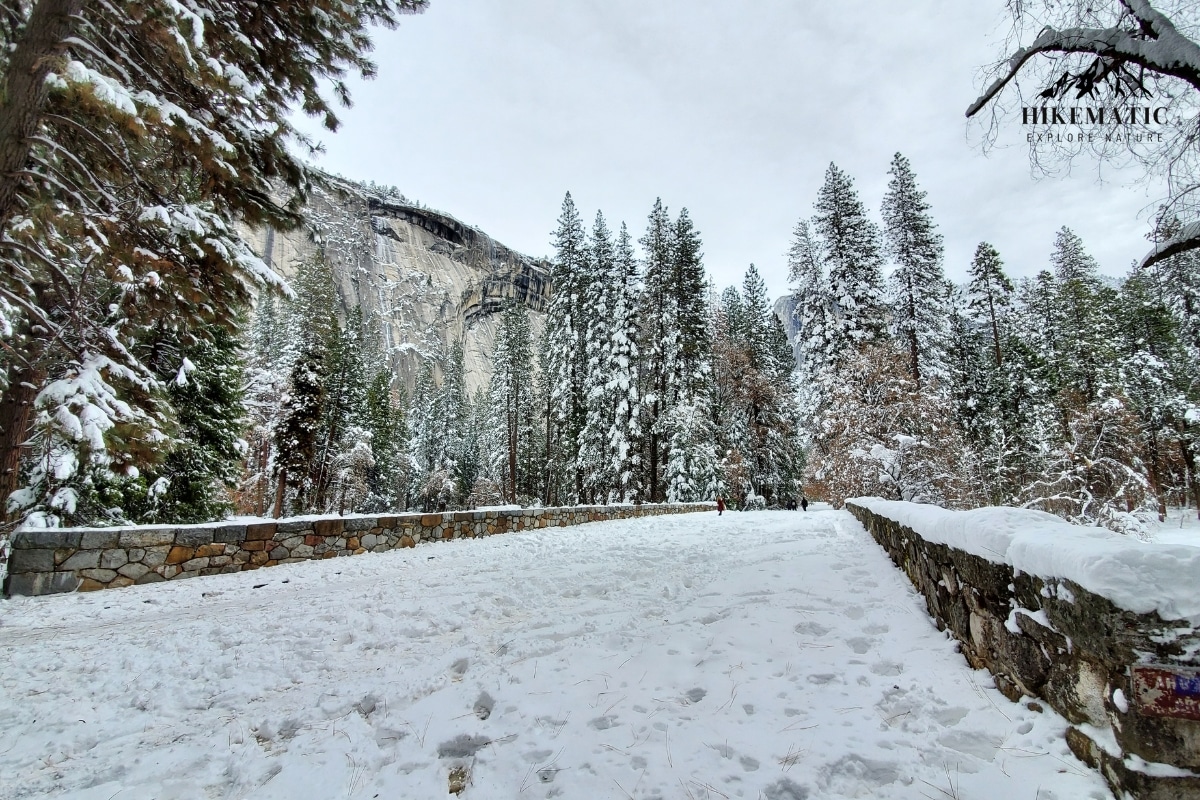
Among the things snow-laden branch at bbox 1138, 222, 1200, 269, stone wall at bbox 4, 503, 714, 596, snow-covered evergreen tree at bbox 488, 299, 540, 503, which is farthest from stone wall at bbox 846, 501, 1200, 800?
snow-covered evergreen tree at bbox 488, 299, 540, 503

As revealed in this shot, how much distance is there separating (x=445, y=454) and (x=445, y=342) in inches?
2255

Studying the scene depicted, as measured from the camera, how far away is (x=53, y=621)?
4.29 meters

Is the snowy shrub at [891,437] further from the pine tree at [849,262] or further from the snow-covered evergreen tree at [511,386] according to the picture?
the snow-covered evergreen tree at [511,386]

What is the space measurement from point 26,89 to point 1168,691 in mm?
8190

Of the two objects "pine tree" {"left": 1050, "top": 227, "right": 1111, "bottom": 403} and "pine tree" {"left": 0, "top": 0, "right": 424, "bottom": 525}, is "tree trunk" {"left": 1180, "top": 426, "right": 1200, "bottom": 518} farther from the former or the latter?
"pine tree" {"left": 0, "top": 0, "right": 424, "bottom": 525}

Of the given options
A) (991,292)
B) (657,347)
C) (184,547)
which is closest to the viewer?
(184,547)

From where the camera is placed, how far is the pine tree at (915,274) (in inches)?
747

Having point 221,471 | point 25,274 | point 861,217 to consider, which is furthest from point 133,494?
point 861,217

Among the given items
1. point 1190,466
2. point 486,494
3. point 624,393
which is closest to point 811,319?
point 624,393

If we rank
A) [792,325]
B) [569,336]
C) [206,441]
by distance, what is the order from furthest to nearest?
[792,325]
[569,336]
[206,441]

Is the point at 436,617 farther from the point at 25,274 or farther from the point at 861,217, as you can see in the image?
the point at 861,217

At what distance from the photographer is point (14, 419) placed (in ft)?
17.1

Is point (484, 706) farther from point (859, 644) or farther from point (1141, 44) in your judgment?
point (1141, 44)

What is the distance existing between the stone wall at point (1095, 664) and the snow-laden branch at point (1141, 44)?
5.14 meters
